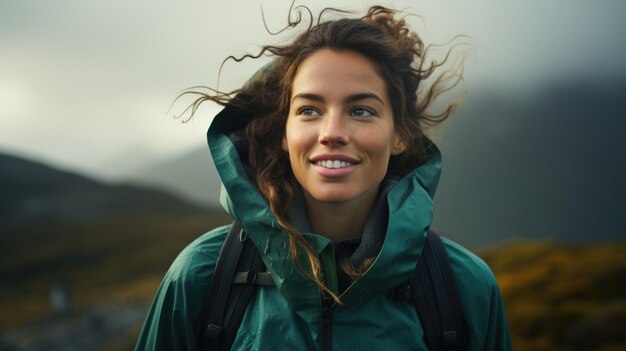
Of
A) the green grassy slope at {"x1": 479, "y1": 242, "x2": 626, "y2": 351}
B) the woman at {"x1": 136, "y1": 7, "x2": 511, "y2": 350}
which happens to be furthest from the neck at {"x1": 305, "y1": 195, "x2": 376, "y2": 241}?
the green grassy slope at {"x1": 479, "y1": 242, "x2": 626, "y2": 351}

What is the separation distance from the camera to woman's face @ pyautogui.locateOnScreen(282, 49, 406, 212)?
3.91 m

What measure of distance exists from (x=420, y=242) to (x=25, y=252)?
91.9 m

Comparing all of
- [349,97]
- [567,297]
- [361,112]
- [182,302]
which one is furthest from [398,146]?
[567,297]

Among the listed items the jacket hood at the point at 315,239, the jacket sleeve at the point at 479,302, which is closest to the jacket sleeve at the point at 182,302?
the jacket hood at the point at 315,239

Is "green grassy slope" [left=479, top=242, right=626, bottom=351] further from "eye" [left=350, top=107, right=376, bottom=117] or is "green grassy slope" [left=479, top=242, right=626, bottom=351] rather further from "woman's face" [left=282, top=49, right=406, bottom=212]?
"eye" [left=350, top=107, right=376, bottom=117]

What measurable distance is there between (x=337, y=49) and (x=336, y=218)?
1.49 metres

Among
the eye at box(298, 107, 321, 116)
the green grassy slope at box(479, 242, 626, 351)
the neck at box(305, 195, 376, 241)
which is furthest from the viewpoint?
the green grassy slope at box(479, 242, 626, 351)

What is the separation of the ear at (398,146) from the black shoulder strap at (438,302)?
3.25 ft

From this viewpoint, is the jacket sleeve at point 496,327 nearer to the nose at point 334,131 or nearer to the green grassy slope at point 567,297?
the nose at point 334,131

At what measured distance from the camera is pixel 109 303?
4572cm

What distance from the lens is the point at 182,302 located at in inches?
152

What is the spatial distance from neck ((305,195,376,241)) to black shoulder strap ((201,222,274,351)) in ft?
2.12

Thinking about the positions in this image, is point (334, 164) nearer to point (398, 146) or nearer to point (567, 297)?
point (398, 146)

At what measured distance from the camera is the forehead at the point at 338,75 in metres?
4.03
